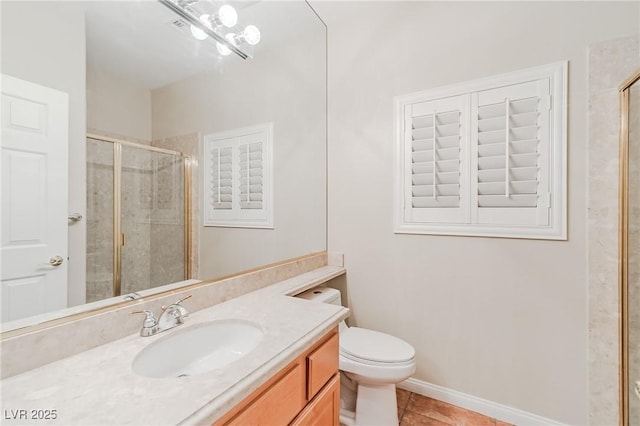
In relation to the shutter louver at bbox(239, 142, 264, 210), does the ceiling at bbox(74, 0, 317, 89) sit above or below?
above

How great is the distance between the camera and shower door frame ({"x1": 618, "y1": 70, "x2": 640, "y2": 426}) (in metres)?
1.33

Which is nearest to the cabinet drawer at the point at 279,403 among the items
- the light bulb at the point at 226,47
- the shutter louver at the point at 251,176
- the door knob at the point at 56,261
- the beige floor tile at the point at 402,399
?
the door knob at the point at 56,261

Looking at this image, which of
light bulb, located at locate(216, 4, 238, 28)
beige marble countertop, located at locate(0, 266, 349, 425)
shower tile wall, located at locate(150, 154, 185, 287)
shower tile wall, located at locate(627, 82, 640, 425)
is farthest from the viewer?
light bulb, located at locate(216, 4, 238, 28)

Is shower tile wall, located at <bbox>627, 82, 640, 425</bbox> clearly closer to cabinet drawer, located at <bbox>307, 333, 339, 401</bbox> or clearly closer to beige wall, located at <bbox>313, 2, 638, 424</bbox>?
beige wall, located at <bbox>313, 2, 638, 424</bbox>

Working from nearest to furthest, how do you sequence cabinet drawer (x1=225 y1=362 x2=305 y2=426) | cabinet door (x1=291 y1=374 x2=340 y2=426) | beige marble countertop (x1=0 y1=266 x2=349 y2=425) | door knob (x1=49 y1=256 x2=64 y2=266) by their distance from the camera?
beige marble countertop (x1=0 y1=266 x2=349 y2=425) → cabinet drawer (x1=225 y1=362 x2=305 y2=426) → door knob (x1=49 y1=256 x2=64 y2=266) → cabinet door (x1=291 y1=374 x2=340 y2=426)

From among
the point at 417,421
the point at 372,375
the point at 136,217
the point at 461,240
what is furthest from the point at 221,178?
the point at 417,421

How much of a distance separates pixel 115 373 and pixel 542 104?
215 centimetres

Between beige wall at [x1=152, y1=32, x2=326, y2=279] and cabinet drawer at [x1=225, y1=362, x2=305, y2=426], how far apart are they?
0.65 m

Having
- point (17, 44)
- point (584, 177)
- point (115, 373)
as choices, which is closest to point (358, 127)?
point (584, 177)

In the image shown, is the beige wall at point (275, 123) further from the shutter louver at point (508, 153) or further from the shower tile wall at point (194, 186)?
the shutter louver at point (508, 153)

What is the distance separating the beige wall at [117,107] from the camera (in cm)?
95

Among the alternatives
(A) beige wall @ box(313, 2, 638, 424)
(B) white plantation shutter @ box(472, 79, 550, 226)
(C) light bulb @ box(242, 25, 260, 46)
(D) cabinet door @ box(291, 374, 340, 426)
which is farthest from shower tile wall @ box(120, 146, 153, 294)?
(B) white plantation shutter @ box(472, 79, 550, 226)

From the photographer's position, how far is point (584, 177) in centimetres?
145

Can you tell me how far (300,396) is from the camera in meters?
0.95
